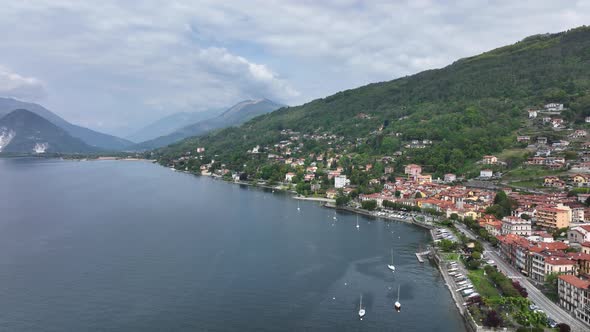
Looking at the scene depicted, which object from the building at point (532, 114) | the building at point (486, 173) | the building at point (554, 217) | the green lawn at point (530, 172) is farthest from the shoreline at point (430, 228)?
the building at point (532, 114)

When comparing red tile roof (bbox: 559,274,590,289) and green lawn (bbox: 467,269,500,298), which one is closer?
red tile roof (bbox: 559,274,590,289)

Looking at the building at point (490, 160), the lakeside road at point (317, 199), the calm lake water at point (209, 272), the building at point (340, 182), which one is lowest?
the calm lake water at point (209, 272)

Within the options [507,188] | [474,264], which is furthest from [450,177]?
[474,264]

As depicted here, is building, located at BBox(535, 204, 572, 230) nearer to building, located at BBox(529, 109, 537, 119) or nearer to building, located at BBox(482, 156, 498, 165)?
building, located at BBox(482, 156, 498, 165)

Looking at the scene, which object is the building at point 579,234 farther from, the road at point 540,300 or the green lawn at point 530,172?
the green lawn at point 530,172

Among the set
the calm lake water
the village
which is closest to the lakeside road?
the village

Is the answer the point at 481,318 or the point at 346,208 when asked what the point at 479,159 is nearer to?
the point at 346,208

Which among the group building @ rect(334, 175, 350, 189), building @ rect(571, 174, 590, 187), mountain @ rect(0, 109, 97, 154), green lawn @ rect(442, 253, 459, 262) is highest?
mountain @ rect(0, 109, 97, 154)

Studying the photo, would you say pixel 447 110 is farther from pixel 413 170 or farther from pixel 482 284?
pixel 482 284
